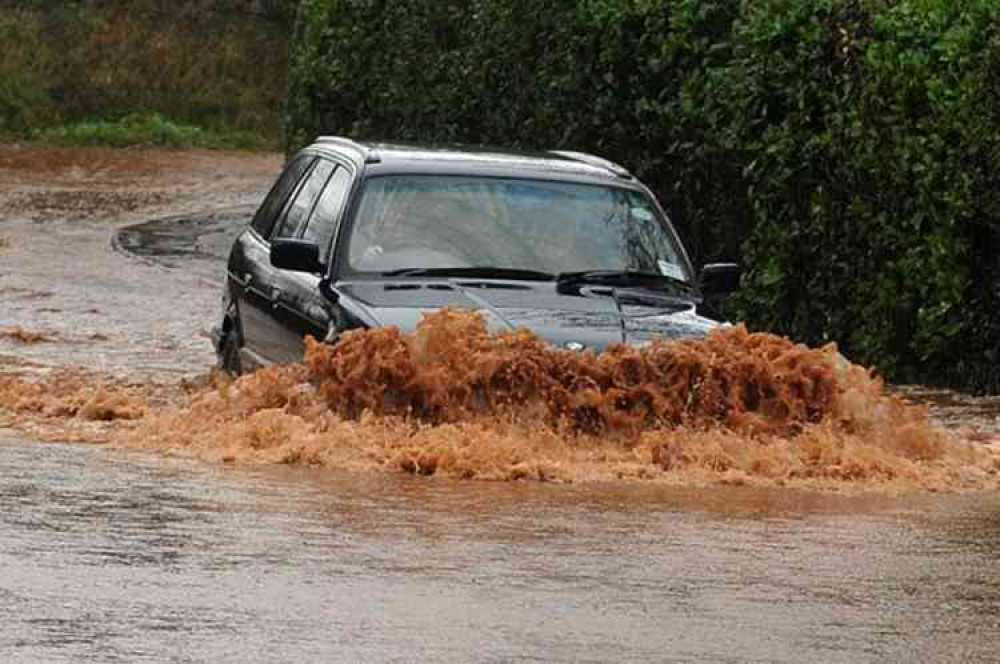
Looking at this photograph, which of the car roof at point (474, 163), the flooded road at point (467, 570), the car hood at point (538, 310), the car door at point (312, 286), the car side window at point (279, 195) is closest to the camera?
the flooded road at point (467, 570)

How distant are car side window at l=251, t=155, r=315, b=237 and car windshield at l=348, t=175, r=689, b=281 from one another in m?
1.57

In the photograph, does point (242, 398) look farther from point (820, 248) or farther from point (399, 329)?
point (820, 248)

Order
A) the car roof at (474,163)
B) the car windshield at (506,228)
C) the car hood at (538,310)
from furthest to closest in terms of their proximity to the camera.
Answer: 1. the car roof at (474,163)
2. the car windshield at (506,228)
3. the car hood at (538,310)

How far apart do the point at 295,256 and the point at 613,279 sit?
1535mm

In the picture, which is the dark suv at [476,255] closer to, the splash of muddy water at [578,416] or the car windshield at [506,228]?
the car windshield at [506,228]

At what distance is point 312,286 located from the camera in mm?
13227

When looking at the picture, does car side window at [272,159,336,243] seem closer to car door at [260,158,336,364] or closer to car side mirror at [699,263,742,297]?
car door at [260,158,336,364]

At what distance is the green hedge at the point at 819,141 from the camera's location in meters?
16.2

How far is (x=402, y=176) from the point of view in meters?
13.8

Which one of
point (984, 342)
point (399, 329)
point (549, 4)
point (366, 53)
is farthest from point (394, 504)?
point (366, 53)

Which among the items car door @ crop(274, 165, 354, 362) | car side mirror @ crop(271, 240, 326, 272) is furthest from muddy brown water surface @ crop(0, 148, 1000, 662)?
car side mirror @ crop(271, 240, 326, 272)

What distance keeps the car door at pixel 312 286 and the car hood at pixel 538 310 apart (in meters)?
0.20

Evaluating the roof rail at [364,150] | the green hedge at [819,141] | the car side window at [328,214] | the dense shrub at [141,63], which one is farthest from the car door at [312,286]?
the dense shrub at [141,63]

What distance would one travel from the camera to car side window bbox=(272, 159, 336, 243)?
47.5ft
